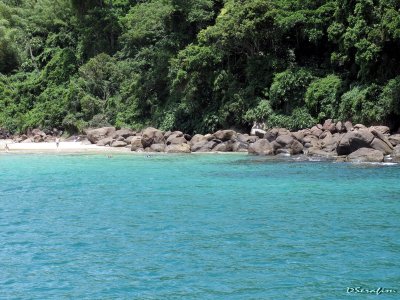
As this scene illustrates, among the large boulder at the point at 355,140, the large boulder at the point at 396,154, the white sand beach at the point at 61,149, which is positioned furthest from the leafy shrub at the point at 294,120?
the white sand beach at the point at 61,149

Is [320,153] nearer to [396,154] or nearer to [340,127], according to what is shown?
[340,127]

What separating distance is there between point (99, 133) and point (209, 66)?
10.3m

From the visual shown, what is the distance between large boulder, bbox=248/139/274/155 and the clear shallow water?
26.0 feet

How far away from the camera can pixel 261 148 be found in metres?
33.8

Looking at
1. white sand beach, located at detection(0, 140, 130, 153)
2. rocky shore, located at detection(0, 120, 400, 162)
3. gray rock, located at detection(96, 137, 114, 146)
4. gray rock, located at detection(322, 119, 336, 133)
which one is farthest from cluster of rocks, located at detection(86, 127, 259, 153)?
gray rock, located at detection(322, 119, 336, 133)

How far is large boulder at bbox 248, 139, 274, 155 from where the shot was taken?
33.5 meters

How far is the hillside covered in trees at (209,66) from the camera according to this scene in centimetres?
3319

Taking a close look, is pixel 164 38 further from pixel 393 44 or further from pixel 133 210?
pixel 133 210

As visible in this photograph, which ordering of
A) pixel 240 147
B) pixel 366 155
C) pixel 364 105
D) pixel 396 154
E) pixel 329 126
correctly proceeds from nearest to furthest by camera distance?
pixel 366 155 < pixel 396 154 < pixel 364 105 < pixel 329 126 < pixel 240 147

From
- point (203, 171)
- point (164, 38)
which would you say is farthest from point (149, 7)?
point (203, 171)

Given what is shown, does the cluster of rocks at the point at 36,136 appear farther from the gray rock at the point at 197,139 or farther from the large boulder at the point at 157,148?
the gray rock at the point at 197,139

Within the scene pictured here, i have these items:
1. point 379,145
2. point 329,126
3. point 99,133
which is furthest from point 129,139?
point 379,145

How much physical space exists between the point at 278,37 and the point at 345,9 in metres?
5.73

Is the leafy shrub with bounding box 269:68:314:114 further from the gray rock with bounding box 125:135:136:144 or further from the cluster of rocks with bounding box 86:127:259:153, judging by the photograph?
the gray rock with bounding box 125:135:136:144
